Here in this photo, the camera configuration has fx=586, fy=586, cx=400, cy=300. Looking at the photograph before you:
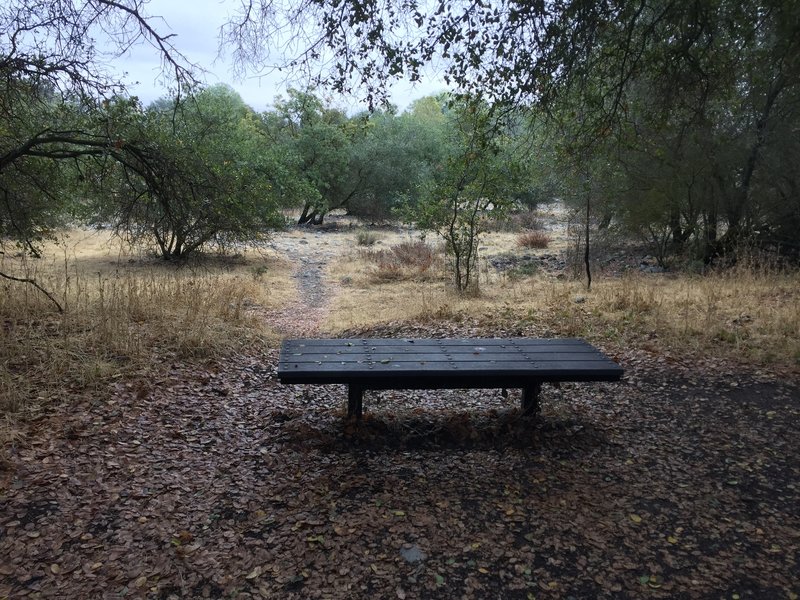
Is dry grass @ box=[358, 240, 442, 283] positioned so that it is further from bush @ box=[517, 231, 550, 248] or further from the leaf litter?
the leaf litter

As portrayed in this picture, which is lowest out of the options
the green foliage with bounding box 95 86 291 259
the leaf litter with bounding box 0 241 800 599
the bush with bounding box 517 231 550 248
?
the leaf litter with bounding box 0 241 800 599

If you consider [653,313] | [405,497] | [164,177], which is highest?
[164,177]

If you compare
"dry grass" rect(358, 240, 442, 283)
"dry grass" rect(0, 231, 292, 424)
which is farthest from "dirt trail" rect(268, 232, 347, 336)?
"dry grass" rect(358, 240, 442, 283)

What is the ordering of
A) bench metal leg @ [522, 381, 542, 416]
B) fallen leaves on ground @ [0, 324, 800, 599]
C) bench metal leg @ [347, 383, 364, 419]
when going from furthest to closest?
bench metal leg @ [522, 381, 542, 416]
bench metal leg @ [347, 383, 364, 419]
fallen leaves on ground @ [0, 324, 800, 599]

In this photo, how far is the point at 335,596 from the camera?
93.4 inches

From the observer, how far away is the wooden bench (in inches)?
140

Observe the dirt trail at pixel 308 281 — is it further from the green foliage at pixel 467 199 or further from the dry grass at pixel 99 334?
the green foliage at pixel 467 199

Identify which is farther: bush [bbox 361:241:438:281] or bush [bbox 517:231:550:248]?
bush [bbox 517:231:550:248]

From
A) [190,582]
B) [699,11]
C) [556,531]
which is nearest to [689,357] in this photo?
[699,11]

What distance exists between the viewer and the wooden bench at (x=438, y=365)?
3551mm

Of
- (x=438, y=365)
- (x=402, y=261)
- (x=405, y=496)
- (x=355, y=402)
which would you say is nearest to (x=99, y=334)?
(x=355, y=402)

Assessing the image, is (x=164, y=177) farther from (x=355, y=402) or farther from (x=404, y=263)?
(x=404, y=263)

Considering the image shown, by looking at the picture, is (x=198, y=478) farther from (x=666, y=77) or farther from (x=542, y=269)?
(x=542, y=269)

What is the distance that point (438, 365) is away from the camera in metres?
3.69
